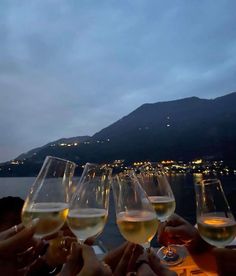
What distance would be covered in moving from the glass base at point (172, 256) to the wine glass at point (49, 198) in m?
1.05

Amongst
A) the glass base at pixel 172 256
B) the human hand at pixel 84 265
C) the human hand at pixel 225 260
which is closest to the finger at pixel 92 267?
the human hand at pixel 84 265

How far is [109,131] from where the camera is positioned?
14300 cm

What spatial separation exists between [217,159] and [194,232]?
310 feet

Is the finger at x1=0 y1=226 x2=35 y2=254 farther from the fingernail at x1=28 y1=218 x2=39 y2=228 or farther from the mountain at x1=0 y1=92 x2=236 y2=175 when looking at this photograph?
the mountain at x1=0 y1=92 x2=236 y2=175

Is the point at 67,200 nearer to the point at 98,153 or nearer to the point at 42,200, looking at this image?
the point at 42,200

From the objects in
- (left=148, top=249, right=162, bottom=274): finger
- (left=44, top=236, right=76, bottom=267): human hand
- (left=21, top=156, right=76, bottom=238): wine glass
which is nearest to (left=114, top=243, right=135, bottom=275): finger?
(left=148, top=249, right=162, bottom=274): finger

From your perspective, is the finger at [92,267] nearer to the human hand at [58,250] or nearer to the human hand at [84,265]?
the human hand at [84,265]

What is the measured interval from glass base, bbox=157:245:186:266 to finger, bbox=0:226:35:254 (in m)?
1.21

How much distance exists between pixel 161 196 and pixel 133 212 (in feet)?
1.99

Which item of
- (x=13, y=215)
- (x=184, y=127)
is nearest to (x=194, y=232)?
(x=13, y=215)

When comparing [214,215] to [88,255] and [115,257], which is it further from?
[88,255]

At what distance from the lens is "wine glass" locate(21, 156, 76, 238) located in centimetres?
147

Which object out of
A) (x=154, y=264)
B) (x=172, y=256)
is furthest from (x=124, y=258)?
(x=172, y=256)

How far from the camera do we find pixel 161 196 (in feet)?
6.82
